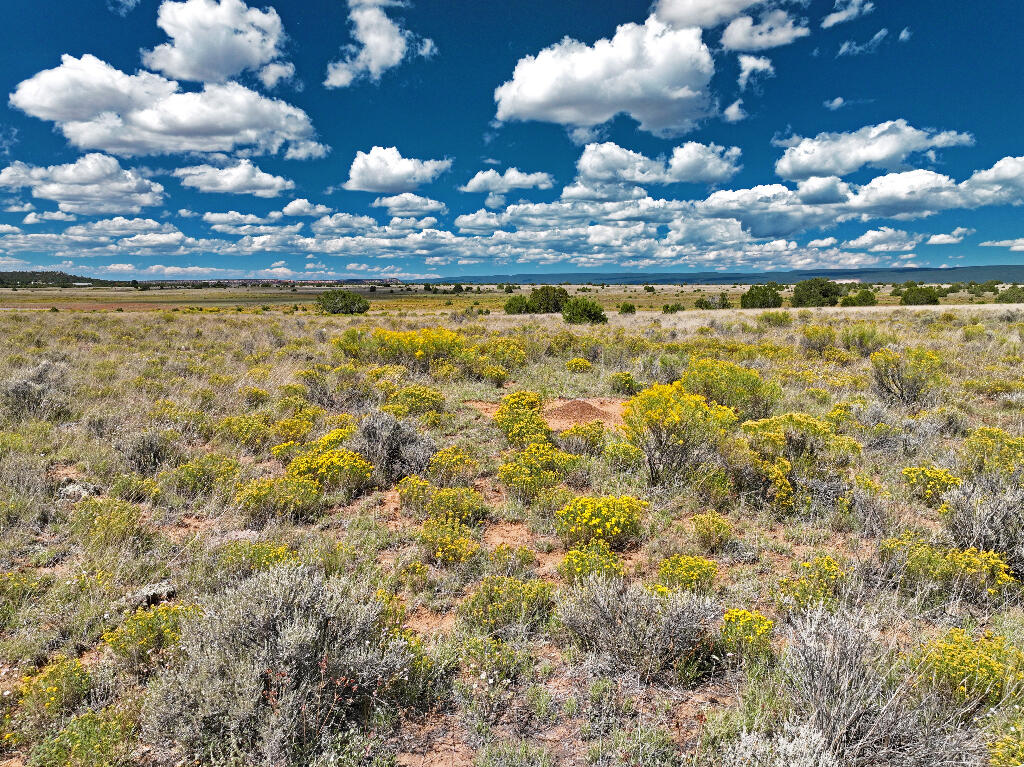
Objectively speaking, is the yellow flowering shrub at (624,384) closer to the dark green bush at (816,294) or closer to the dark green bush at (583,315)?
the dark green bush at (583,315)

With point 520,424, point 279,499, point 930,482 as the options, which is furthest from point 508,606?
point 930,482

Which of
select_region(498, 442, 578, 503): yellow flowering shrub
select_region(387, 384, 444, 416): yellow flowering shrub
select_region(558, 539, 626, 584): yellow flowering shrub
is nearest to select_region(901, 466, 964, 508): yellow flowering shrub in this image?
select_region(558, 539, 626, 584): yellow flowering shrub

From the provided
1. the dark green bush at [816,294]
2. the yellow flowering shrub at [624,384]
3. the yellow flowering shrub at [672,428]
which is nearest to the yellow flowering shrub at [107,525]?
the yellow flowering shrub at [672,428]

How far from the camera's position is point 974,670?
294cm

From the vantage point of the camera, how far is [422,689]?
338cm

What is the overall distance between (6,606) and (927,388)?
15193 millimetres

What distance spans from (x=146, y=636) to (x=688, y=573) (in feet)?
14.4

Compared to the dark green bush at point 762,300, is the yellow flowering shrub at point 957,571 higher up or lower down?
lower down

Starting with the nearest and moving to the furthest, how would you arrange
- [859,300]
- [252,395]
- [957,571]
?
[957,571] < [252,395] < [859,300]

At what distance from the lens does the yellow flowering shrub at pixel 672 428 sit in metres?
6.74

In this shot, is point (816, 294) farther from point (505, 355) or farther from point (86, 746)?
point (86, 746)

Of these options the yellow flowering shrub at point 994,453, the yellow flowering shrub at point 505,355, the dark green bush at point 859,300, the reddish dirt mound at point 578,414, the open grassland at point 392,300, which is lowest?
the reddish dirt mound at point 578,414

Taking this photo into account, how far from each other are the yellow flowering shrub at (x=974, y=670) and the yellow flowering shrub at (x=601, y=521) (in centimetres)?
258

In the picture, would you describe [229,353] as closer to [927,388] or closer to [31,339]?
[31,339]
